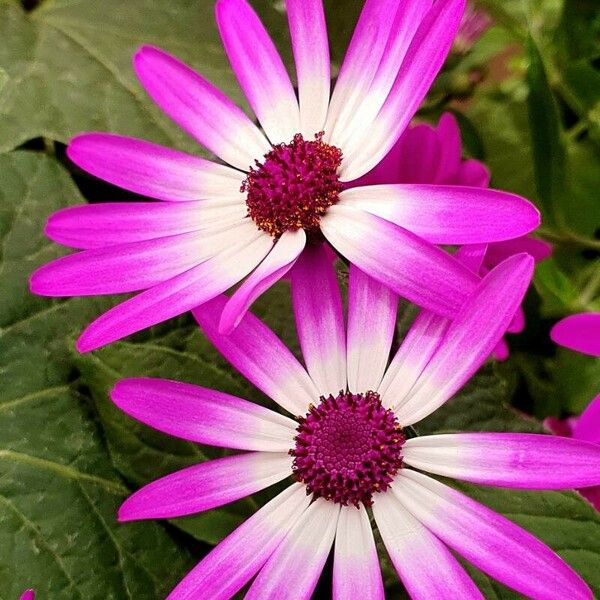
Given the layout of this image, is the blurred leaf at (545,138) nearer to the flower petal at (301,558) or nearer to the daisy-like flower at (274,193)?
→ the daisy-like flower at (274,193)

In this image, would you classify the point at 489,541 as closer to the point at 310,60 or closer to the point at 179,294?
the point at 179,294

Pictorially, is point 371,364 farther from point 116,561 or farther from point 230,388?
point 116,561

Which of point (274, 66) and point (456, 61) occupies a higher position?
point (274, 66)

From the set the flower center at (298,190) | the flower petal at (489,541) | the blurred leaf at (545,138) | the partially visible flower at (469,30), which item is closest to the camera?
the flower petal at (489,541)

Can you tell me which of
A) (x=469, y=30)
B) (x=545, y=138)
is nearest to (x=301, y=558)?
(x=545, y=138)

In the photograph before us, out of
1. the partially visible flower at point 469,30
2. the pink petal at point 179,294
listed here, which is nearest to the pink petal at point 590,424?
the pink petal at point 179,294

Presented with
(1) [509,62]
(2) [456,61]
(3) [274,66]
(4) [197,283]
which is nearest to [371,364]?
(4) [197,283]
